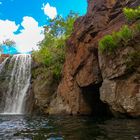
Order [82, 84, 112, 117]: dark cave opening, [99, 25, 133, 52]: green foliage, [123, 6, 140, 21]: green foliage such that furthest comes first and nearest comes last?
[82, 84, 112, 117]: dark cave opening → [123, 6, 140, 21]: green foliage → [99, 25, 133, 52]: green foliage

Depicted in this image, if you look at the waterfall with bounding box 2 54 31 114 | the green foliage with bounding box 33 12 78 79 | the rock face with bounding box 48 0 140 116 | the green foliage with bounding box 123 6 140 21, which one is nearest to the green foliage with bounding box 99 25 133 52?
the rock face with bounding box 48 0 140 116

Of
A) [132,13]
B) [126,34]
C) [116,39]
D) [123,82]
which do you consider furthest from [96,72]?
[132,13]

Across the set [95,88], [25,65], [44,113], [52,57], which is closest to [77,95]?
[95,88]

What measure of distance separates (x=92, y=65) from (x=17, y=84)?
58.7ft

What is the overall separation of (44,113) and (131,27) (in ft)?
53.3

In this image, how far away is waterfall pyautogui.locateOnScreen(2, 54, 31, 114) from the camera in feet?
134

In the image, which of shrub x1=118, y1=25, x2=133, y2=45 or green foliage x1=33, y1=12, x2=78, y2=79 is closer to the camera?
shrub x1=118, y1=25, x2=133, y2=45

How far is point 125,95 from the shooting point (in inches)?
886

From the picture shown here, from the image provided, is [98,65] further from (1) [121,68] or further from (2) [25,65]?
(2) [25,65]

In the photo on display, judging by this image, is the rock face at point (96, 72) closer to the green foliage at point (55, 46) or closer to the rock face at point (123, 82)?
the rock face at point (123, 82)

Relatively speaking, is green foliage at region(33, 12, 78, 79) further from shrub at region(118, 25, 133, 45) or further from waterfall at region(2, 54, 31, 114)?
shrub at region(118, 25, 133, 45)

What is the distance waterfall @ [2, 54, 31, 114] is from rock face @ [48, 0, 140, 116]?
8.97m

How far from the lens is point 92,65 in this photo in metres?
28.6

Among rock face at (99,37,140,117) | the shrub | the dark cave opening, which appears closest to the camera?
rock face at (99,37,140,117)
